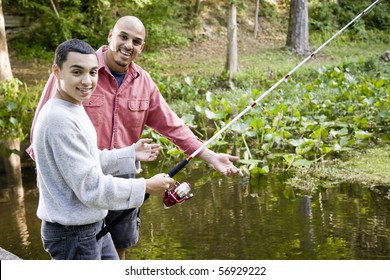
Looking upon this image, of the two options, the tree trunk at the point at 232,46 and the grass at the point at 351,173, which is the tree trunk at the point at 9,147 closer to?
the grass at the point at 351,173

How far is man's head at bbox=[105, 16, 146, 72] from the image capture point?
2.75 m

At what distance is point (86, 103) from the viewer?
279 centimetres

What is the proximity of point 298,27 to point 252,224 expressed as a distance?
1120cm

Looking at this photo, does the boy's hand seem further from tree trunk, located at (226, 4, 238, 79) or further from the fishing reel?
tree trunk, located at (226, 4, 238, 79)

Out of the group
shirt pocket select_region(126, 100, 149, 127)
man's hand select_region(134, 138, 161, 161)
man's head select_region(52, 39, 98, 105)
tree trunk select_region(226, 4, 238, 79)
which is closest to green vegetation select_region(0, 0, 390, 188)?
tree trunk select_region(226, 4, 238, 79)

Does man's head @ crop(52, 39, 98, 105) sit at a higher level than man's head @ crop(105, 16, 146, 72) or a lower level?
lower

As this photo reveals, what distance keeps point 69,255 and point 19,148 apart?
5916mm

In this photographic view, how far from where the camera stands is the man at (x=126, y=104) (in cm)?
277

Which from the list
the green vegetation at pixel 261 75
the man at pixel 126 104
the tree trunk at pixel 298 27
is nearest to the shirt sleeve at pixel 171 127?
the man at pixel 126 104

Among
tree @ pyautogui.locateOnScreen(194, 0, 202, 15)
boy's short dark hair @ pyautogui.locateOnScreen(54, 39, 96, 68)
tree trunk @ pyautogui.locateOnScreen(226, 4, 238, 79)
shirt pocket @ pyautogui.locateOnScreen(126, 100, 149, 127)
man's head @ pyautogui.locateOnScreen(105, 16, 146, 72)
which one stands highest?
tree @ pyautogui.locateOnScreen(194, 0, 202, 15)

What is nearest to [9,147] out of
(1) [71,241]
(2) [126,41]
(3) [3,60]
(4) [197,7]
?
(3) [3,60]

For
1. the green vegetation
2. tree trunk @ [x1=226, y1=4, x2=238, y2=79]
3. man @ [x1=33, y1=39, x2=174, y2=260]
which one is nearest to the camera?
man @ [x1=33, y1=39, x2=174, y2=260]

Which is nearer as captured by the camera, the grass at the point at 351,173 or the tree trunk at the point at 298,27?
the grass at the point at 351,173
